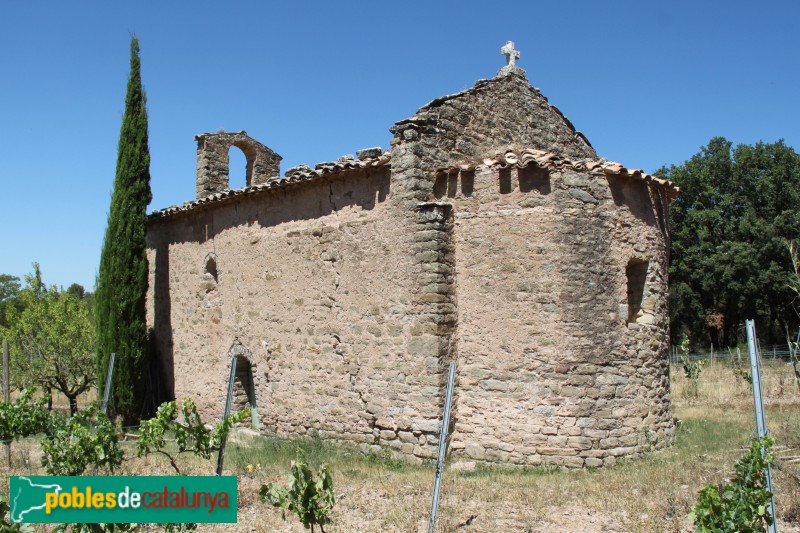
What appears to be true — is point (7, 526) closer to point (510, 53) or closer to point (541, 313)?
point (541, 313)

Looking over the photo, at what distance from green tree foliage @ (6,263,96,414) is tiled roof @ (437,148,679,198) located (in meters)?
11.9

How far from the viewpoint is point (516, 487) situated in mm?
8023

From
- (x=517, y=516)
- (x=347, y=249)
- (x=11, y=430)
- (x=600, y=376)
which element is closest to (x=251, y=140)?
(x=347, y=249)

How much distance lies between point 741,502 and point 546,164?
5233 millimetres

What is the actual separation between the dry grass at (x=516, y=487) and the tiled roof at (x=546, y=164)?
4161 millimetres

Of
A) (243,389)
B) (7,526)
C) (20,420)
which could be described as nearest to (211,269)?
(243,389)

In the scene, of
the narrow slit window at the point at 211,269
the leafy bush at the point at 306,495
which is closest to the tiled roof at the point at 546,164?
the leafy bush at the point at 306,495

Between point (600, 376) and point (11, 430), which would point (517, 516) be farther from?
point (11, 430)

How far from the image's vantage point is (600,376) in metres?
8.96

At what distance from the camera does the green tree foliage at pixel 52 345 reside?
16.6 m

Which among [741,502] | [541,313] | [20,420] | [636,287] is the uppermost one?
[636,287]

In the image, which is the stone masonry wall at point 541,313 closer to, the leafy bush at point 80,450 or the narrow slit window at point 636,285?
the narrow slit window at point 636,285

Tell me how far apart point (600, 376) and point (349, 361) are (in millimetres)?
3813

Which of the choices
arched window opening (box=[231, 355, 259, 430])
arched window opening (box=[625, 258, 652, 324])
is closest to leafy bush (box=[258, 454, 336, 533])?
arched window opening (box=[625, 258, 652, 324])
